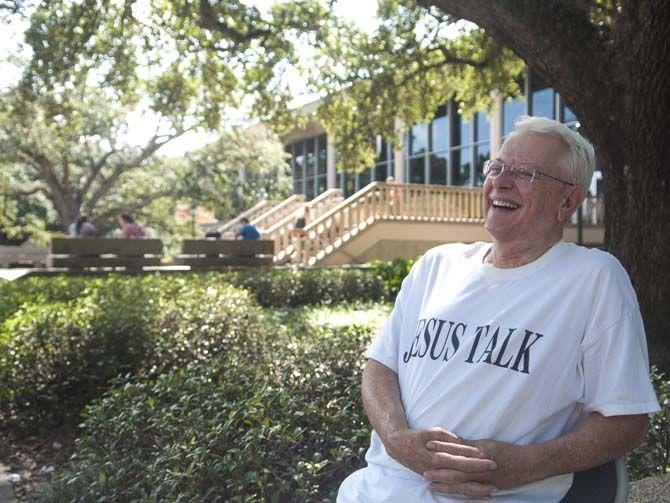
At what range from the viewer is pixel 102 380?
585 cm

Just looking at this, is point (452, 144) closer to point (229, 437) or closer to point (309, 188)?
point (309, 188)

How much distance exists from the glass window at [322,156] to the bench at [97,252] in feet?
68.3

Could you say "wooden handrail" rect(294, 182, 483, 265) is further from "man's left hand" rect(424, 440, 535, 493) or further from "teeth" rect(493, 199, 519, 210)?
"man's left hand" rect(424, 440, 535, 493)

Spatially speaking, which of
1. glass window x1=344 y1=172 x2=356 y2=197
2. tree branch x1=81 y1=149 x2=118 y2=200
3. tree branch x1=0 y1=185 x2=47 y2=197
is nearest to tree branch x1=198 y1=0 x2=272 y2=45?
tree branch x1=81 y1=149 x2=118 y2=200

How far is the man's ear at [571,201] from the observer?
230cm

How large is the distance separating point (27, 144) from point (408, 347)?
27616 mm

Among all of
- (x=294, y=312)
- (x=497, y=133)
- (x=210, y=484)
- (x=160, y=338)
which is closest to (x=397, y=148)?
(x=294, y=312)

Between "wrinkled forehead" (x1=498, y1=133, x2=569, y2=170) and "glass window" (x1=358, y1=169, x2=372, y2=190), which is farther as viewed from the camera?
"glass window" (x1=358, y1=169, x2=372, y2=190)

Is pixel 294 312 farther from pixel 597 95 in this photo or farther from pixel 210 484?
pixel 210 484

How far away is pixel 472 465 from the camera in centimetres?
195

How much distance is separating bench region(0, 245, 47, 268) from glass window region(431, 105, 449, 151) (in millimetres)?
14716

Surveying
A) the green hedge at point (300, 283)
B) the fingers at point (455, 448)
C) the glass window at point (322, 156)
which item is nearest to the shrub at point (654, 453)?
the fingers at point (455, 448)

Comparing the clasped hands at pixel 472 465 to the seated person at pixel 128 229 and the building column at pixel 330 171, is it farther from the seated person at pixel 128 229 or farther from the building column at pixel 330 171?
the building column at pixel 330 171

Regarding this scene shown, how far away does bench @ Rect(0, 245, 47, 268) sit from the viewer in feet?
75.8
